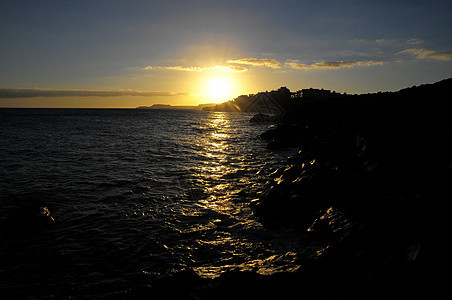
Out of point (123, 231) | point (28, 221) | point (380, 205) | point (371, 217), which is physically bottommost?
point (123, 231)

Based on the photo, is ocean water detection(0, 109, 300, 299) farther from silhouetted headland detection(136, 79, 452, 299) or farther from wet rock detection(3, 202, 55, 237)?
silhouetted headland detection(136, 79, 452, 299)

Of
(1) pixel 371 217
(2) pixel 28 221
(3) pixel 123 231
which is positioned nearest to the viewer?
(1) pixel 371 217

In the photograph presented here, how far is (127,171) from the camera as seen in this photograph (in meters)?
19.4

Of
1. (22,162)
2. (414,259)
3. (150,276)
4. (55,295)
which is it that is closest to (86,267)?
(55,295)

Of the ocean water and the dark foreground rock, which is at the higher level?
the dark foreground rock

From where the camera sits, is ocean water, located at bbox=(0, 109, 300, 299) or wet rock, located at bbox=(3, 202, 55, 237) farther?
wet rock, located at bbox=(3, 202, 55, 237)

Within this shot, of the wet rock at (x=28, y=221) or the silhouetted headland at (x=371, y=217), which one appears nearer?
the silhouetted headland at (x=371, y=217)

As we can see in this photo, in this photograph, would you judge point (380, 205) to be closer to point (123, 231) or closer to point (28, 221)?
point (123, 231)

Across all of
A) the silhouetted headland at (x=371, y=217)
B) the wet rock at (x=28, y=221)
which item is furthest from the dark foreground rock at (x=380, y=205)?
the wet rock at (x=28, y=221)

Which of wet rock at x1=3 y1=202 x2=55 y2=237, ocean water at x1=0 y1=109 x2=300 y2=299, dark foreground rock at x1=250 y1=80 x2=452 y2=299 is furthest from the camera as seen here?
wet rock at x1=3 y1=202 x2=55 y2=237

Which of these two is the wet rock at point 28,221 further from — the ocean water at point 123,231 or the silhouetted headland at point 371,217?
the silhouetted headland at point 371,217

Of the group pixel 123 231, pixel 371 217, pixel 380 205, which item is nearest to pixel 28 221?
pixel 123 231

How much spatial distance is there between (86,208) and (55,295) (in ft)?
20.9

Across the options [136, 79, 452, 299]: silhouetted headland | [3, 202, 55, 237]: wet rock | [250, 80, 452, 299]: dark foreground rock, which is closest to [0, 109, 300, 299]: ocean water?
[3, 202, 55, 237]: wet rock
